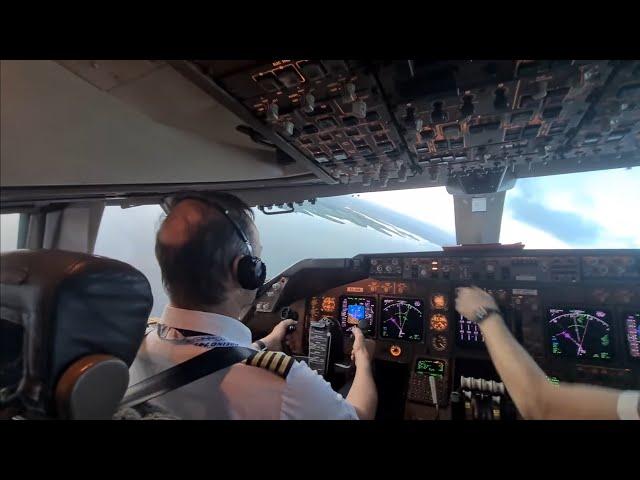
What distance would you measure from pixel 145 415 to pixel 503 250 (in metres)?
2.07

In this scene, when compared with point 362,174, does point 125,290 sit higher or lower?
lower

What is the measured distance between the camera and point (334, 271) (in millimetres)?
2527

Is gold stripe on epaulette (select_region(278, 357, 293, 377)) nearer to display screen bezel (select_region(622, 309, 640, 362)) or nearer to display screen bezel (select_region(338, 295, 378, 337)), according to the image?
display screen bezel (select_region(338, 295, 378, 337))

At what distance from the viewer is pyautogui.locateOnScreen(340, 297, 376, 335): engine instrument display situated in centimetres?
241

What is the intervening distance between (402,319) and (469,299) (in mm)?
472

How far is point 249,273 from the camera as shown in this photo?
0.93 m

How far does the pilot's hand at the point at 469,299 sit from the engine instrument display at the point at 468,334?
0.04 m

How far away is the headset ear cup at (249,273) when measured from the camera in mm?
919

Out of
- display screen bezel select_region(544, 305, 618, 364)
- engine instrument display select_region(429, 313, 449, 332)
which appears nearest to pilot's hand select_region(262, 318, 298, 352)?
engine instrument display select_region(429, 313, 449, 332)

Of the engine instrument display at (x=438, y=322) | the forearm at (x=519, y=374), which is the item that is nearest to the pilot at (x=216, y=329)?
the forearm at (x=519, y=374)

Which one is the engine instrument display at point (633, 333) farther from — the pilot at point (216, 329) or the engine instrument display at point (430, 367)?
the pilot at point (216, 329)
